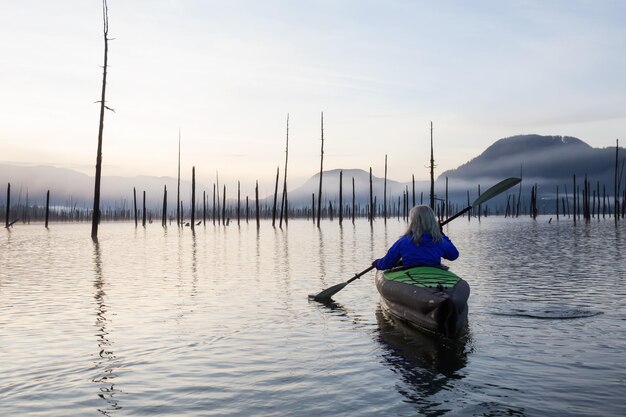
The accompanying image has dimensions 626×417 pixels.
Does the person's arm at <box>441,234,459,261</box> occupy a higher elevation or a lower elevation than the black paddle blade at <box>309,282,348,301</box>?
higher

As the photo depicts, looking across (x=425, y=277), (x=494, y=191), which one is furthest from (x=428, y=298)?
(x=494, y=191)

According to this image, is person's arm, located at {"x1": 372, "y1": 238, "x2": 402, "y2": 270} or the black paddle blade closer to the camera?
person's arm, located at {"x1": 372, "y1": 238, "x2": 402, "y2": 270}

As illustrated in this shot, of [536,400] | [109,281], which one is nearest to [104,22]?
[109,281]

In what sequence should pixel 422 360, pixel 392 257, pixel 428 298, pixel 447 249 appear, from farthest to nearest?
1. pixel 392 257
2. pixel 447 249
3. pixel 428 298
4. pixel 422 360

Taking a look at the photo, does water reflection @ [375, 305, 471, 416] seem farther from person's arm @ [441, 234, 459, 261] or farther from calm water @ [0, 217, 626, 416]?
person's arm @ [441, 234, 459, 261]

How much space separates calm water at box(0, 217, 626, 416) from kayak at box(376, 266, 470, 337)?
0.87ft

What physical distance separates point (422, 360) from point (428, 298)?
4.13 ft

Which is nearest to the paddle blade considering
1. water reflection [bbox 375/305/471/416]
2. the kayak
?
the kayak

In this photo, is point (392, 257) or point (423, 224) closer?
point (423, 224)

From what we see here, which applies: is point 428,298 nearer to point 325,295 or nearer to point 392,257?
point 392,257

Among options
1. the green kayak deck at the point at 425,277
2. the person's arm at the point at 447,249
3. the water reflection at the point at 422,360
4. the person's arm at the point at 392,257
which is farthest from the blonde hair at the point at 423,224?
the water reflection at the point at 422,360

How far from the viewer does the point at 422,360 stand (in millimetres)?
7359

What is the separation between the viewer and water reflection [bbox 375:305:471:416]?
19.5 feet

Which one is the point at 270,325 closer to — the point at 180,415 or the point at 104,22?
the point at 180,415
